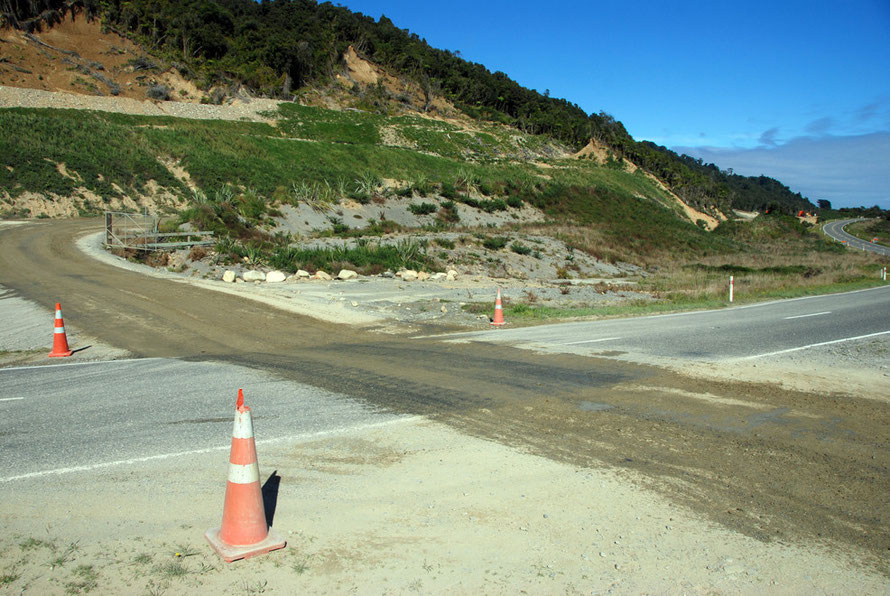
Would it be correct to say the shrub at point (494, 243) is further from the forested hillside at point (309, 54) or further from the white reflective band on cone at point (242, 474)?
the forested hillside at point (309, 54)

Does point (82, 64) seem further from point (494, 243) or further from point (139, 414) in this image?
point (139, 414)

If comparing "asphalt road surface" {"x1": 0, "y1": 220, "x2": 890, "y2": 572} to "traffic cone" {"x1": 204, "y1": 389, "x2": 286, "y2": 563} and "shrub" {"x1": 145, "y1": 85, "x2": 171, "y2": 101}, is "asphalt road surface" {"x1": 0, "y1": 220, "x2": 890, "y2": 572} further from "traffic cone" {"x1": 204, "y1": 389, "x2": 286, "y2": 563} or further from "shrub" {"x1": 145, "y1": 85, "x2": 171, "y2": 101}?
"shrub" {"x1": 145, "y1": 85, "x2": 171, "y2": 101}

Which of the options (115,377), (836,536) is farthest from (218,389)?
(836,536)

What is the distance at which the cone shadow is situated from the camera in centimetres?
481

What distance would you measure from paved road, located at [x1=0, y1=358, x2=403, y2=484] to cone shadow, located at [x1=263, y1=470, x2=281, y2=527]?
0.68 m

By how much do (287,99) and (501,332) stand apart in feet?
250

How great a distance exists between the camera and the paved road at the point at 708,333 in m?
12.4

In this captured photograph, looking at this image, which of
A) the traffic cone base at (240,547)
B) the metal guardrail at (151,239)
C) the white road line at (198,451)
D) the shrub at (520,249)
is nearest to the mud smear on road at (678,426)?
the white road line at (198,451)

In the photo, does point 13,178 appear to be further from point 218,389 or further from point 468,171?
point 218,389

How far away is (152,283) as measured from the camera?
21250 millimetres

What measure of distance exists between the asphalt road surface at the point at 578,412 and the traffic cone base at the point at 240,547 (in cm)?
224

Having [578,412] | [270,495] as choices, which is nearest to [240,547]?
[270,495]

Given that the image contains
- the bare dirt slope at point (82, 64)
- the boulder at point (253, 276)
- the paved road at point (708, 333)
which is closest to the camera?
the paved road at point (708, 333)

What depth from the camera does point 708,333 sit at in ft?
48.4
